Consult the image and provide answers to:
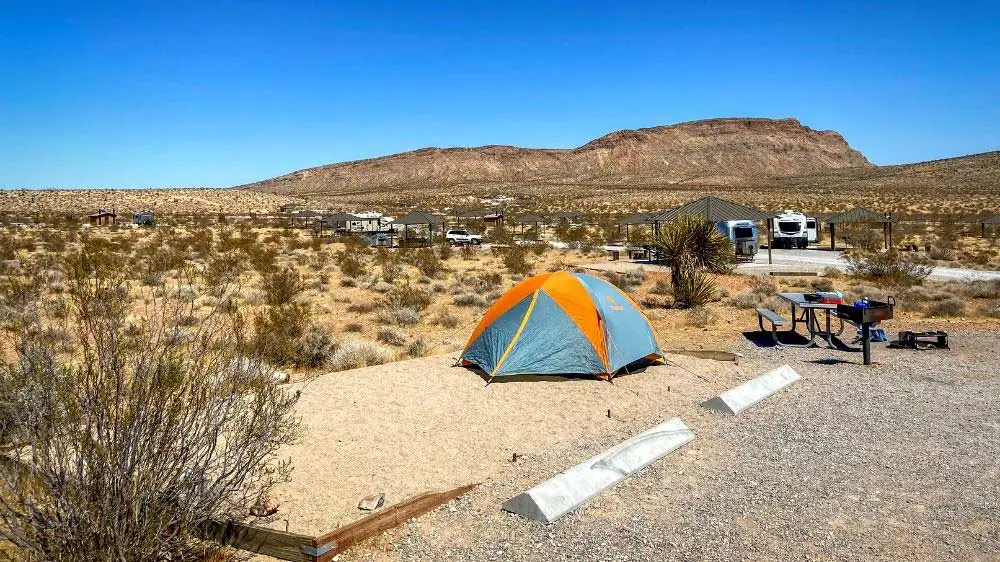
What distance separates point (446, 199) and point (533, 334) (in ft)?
286

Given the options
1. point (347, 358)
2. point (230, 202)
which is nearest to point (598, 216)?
point (230, 202)

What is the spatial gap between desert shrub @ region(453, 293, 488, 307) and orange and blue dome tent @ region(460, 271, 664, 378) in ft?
22.5

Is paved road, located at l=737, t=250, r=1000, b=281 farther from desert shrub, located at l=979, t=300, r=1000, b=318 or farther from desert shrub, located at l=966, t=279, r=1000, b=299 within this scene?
desert shrub, located at l=979, t=300, r=1000, b=318

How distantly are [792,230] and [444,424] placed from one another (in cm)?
3252

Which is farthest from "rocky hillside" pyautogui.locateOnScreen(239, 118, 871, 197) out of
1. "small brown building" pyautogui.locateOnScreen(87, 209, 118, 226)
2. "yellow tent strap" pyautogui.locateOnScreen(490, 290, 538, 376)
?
"yellow tent strap" pyautogui.locateOnScreen(490, 290, 538, 376)

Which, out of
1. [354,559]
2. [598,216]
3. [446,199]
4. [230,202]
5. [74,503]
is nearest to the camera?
[74,503]

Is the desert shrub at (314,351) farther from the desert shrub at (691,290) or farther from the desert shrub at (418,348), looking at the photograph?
the desert shrub at (691,290)

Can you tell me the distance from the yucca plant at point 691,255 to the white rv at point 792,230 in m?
18.6

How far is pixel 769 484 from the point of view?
5957 millimetres

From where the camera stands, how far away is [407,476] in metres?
6.18

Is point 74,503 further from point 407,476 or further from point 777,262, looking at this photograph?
point 777,262

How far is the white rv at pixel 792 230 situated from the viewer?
35438 millimetres

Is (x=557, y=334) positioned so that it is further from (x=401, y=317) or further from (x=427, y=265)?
(x=427, y=265)

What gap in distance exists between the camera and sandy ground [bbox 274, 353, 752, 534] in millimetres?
6002
